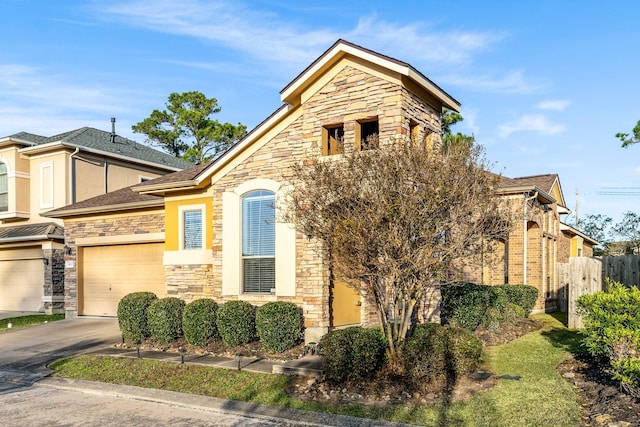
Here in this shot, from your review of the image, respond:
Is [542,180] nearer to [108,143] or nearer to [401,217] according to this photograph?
[401,217]

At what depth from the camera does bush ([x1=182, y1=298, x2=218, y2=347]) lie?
1188 centimetres

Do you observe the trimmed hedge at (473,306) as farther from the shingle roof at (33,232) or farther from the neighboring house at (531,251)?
the shingle roof at (33,232)

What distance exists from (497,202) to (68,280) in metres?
15.4

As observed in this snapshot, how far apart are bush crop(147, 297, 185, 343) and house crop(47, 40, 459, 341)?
1228 millimetres

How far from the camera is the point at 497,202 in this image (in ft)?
28.3

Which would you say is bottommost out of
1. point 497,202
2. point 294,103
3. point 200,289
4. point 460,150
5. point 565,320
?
point 565,320

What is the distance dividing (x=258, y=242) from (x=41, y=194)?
45.5 feet

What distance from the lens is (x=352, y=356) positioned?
8.38m

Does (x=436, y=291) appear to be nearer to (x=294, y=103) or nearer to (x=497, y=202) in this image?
(x=497, y=202)

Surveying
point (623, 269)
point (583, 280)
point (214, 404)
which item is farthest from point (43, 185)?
point (623, 269)

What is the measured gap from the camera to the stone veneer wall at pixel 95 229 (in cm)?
1692

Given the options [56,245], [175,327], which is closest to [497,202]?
[175,327]

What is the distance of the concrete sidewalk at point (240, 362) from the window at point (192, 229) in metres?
3.49

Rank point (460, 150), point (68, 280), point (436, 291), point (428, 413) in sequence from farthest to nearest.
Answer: point (68, 280) → point (436, 291) → point (460, 150) → point (428, 413)
